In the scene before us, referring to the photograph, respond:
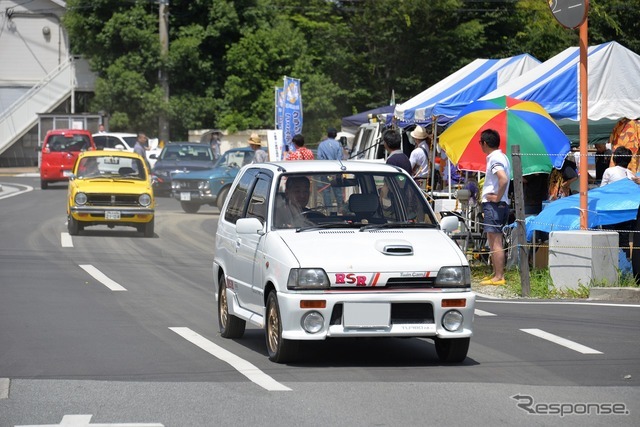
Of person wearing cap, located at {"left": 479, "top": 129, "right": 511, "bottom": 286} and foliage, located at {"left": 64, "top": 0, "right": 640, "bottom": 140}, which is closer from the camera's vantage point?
person wearing cap, located at {"left": 479, "top": 129, "right": 511, "bottom": 286}

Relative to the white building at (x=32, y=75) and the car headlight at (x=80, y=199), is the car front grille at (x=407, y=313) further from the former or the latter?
the white building at (x=32, y=75)

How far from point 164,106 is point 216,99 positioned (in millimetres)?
3327

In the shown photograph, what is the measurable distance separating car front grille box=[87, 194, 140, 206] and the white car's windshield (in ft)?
43.8

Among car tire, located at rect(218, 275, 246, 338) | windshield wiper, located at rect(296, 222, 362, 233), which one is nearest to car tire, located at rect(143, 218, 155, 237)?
car tire, located at rect(218, 275, 246, 338)

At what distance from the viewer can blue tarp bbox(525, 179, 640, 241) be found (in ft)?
48.6

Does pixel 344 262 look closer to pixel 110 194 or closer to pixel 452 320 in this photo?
pixel 452 320

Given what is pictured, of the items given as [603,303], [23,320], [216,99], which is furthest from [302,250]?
[216,99]

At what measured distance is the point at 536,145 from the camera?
16.9 meters

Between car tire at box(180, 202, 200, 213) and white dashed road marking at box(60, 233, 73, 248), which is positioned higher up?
car tire at box(180, 202, 200, 213)

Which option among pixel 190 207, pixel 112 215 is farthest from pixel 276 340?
pixel 190 207

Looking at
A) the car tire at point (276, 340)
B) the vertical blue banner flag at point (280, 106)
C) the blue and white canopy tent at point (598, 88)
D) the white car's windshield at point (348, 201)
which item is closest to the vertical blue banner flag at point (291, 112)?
the vertical blue banner flag at point (280, 106)

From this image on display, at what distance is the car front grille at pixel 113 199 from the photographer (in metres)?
22.9

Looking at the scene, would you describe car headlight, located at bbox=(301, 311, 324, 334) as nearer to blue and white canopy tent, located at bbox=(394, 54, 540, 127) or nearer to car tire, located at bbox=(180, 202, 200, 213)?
blue and white canopy tent, located at bbox=(394, 54, 540, 127)

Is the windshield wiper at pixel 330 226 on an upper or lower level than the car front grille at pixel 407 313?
upper
